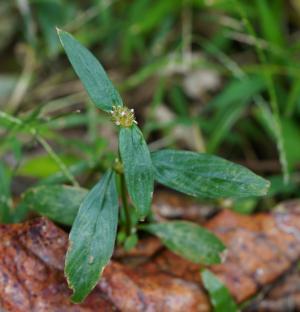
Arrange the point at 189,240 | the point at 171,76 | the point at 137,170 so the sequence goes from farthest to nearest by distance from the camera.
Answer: the point at 171,76 → the point at 189,240 → the point at 137,170

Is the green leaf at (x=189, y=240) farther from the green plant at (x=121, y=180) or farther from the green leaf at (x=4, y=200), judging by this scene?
the green leaf at (x=4, y=200)

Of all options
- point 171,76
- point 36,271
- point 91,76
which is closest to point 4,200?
point 36,271

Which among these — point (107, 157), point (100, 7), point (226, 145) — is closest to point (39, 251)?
point (107, 157)

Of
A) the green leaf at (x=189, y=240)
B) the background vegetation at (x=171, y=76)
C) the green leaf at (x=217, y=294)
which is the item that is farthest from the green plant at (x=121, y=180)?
the background vegetation at (x=171, y=76)

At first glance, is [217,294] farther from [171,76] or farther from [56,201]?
[171,76]

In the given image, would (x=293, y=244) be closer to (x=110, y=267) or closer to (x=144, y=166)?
(x=110, y=267)

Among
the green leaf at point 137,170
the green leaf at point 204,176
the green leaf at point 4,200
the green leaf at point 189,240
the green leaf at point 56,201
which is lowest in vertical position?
the green leaf at point 189,240
